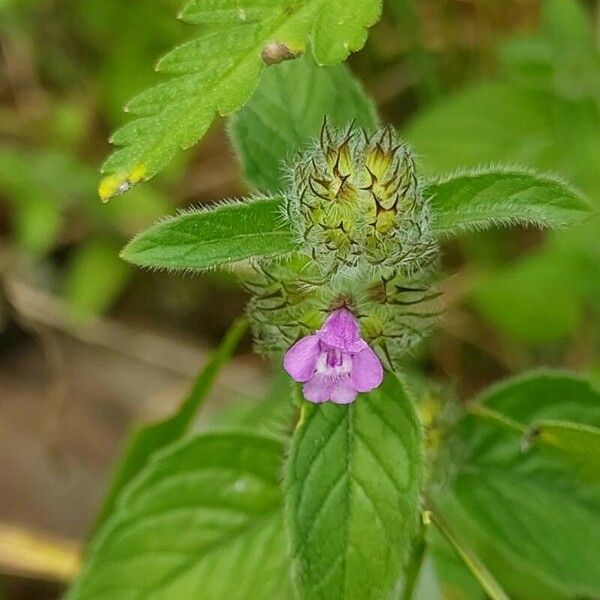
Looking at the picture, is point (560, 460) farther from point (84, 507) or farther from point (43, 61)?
point (43, 61)

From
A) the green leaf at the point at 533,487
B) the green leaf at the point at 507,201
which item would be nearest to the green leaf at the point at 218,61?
the green leaf at the point at 507,201

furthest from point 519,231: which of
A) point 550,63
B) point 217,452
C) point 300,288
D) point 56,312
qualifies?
point 300,288

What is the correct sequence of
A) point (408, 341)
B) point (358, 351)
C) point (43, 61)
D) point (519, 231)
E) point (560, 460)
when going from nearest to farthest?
point (358, 351) < point (408, 341) < point (560, 460) < point (519, 231) < point (43, 61)

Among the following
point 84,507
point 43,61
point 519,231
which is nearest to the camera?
point 84,507

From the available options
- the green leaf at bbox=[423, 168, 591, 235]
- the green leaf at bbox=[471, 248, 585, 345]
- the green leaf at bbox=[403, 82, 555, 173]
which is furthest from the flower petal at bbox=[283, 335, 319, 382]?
the green leaf at bbox=[471, 248, 585, 345]

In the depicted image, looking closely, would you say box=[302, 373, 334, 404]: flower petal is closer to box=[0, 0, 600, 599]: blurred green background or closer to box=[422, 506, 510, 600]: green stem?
box=[422, 506, 510, 600]: green stem

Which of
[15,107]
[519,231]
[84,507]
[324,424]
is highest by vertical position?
[15,107]

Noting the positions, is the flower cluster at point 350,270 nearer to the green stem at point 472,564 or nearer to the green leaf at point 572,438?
the green leaf at point 572,438

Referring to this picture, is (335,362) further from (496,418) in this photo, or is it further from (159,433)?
(159,433)
